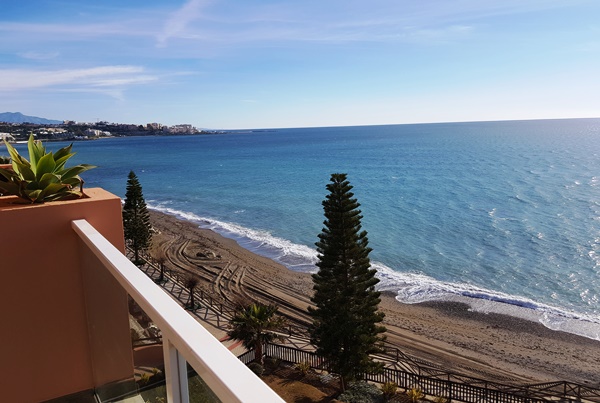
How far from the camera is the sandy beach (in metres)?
14.1

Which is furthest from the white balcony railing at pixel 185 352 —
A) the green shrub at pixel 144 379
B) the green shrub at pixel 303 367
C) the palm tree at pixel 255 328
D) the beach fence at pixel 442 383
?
the green shrub at pixel 303 367

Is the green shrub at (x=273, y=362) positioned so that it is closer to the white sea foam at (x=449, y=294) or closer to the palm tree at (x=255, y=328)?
the palm tree at (x=255, y=328)

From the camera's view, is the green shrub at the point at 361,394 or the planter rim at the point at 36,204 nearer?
the planter rim at the point at 36,204

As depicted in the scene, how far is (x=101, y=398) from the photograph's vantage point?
2154 mm

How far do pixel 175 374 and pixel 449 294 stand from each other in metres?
20.4

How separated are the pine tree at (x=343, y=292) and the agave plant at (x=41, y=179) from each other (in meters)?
9.82

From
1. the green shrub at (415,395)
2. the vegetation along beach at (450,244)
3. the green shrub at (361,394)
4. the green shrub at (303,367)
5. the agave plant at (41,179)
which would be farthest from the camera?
the vegetation along beach at (450,244)

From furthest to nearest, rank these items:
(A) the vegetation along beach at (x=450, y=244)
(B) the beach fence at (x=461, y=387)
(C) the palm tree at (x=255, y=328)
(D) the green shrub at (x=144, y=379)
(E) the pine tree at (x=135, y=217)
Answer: (E) the pine tree at (x=135, y=217) → (A) the vegetation along beach at (x=450, y=244) → (C) the palm tree at (x=255, y=328) → (B) the beach fence at (x=461, y=387) → (D) the green shrub at (x=144, y=379)

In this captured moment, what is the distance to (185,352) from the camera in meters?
0.84

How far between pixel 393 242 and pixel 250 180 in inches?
1187

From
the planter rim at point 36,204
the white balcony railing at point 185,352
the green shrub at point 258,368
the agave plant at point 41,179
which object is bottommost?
the green shrub at point 258,368

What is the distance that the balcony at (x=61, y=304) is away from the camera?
6.21ft

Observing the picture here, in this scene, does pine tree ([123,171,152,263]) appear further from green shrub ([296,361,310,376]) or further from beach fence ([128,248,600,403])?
green shrub ([296,361,310,376])

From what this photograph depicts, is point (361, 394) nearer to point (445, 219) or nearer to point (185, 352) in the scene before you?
point (185, 352)
